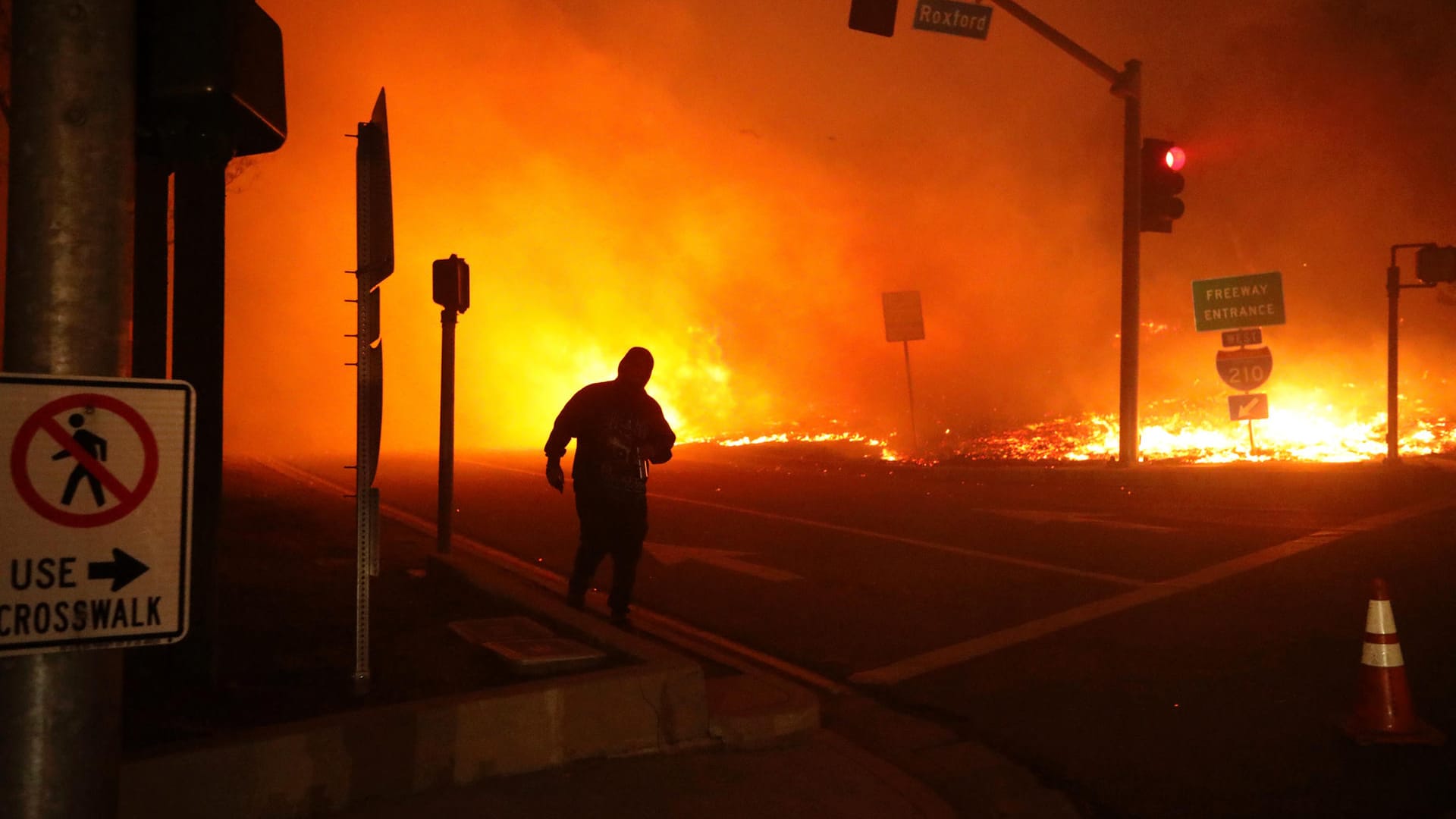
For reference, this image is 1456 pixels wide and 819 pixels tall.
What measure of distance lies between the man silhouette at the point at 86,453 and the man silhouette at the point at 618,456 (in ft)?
14.8

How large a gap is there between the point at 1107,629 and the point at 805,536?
449 cm

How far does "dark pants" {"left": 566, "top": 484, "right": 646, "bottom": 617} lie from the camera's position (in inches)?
262

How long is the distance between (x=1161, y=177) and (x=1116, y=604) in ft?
29.5

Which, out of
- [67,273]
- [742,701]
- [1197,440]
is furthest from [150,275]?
[1197,440]

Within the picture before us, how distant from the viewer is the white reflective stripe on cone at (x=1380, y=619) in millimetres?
4969

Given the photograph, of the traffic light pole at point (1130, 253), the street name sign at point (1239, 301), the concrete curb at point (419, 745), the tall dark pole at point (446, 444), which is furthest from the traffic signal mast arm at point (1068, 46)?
the concrete curb at point (419, 745)

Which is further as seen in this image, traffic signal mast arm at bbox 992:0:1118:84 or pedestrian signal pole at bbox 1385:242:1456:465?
pedestrian signal pole at bbox 1385:242:1456:465

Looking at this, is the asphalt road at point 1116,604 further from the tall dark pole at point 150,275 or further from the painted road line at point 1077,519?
the tall dark pole at point 150,275

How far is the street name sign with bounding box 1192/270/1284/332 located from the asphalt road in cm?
306

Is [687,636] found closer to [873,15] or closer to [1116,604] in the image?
[1116,604]

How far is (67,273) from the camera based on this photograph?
212 cm

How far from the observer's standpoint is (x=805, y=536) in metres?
11.1

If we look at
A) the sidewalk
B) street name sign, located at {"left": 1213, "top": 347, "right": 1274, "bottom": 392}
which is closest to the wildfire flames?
street name sign, located at {"left": 1213, "top": 347, "right": 1274, "bottom": 392}

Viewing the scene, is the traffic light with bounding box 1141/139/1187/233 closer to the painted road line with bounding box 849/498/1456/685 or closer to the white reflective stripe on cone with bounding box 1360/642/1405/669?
the painted road line with bounding box 849/498/1456/685
